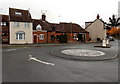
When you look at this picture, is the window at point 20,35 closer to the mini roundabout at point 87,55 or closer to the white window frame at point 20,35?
the white window frame at point 20,35

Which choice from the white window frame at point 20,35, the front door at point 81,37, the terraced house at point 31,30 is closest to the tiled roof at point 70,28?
the terraced house at point 31,30

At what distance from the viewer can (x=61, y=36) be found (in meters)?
35.7

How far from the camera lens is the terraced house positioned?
3066 cm

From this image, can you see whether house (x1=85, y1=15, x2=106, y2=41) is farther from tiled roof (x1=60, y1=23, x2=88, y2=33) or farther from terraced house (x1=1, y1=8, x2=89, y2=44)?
terraced house (x1=1, y1=8, x2=89, y2=44)

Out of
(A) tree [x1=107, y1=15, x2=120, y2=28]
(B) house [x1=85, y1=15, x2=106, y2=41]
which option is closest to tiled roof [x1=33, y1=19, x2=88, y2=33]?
(B) house [x1=85, y1=15, x2=106, y2=41]

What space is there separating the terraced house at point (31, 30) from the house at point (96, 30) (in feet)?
18.4

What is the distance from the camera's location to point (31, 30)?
32.7 m

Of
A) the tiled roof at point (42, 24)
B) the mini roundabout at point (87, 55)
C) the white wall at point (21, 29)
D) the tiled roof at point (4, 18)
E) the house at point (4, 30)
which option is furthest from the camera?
the tiled roof at point (42, 24)

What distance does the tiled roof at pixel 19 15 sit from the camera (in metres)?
31.2

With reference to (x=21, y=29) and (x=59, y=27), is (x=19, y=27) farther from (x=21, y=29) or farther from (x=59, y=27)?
(x=59, y=27)

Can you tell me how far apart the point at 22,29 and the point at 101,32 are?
28.8m

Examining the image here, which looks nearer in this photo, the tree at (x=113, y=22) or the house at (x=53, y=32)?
the house at (x=53, y=32)

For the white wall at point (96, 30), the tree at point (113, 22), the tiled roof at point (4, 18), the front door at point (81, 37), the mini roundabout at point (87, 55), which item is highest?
the tree at point (113, 22)

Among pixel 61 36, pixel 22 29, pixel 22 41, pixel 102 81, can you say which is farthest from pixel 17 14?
pixel 102 81
